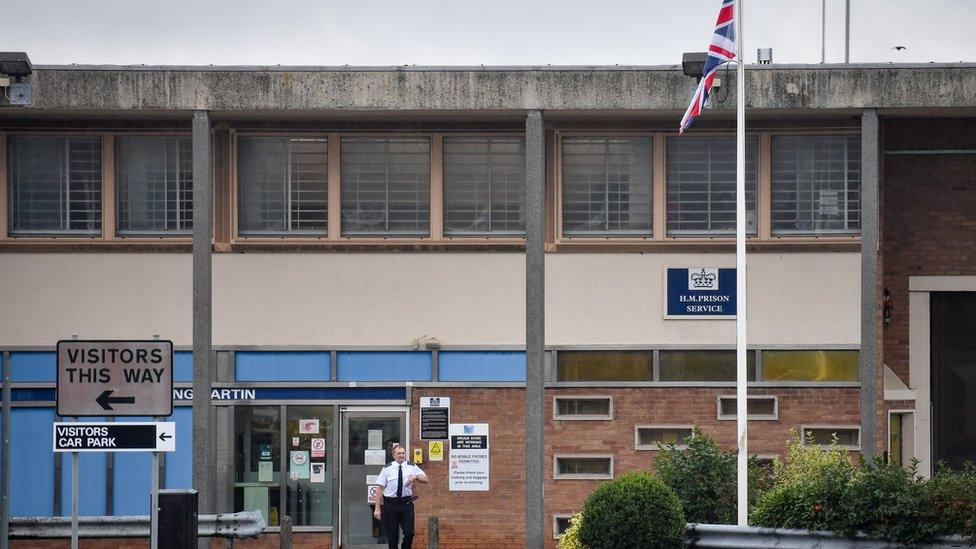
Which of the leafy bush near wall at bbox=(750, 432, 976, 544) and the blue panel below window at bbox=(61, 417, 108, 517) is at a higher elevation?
the leafy bush near wall at bbox=(750, 432, 976, 544)

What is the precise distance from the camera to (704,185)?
2130cm

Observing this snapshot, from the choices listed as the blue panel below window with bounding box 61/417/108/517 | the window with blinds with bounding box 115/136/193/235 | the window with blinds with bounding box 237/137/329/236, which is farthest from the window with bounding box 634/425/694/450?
the blue panel below window with bounding box 61/417/108/517

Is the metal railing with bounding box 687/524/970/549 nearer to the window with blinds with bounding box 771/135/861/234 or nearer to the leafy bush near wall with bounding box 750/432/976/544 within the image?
the leafy bush near wall with bounding box 750/432/976/544

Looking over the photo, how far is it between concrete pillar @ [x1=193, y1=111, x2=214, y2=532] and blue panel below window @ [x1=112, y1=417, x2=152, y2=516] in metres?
1.03

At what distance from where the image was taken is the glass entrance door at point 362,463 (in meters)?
21.2

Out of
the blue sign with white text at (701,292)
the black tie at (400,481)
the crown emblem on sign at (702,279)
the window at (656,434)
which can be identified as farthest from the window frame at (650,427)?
the black tie at (400,481)

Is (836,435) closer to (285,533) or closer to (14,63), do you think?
(285,533)

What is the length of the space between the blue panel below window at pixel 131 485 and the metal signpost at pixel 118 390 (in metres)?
6.77

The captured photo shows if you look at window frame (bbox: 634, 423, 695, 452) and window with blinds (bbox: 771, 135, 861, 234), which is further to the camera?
window with blinds (bbox: 771, 135, 861, 234)

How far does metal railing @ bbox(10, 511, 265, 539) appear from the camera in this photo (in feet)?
57.7

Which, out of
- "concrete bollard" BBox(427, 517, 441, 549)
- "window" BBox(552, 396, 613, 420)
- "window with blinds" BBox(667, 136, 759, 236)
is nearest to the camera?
"concrete bollard" BBox(427, 517, 441, 549)

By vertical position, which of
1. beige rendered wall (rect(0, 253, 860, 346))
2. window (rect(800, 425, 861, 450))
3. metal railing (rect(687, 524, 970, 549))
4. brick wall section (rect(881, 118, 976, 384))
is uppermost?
brick wall section (rect(881, 118, 976, 384))

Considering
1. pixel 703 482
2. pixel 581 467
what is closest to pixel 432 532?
pixel 581 467

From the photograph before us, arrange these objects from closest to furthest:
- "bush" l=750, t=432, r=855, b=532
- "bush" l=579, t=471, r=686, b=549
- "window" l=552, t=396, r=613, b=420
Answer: "bush" l=750, t=432, r=855, b=532 → "bush" l=579, t=471, r=686, b=549 → "window" l=552, t=396, r=613, b=420
